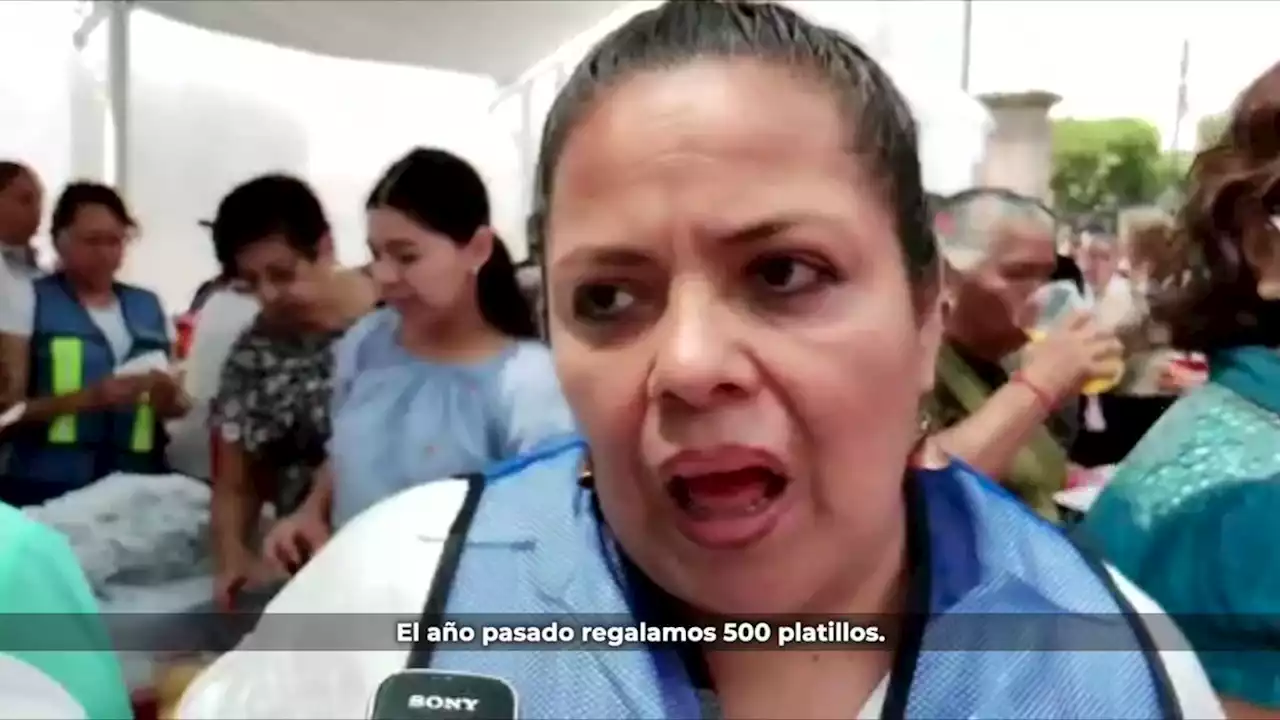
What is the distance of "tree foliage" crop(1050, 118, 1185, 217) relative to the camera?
646 mm

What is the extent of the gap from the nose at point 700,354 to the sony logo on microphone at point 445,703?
0.13 meters

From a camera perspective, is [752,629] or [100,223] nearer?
[752,629]

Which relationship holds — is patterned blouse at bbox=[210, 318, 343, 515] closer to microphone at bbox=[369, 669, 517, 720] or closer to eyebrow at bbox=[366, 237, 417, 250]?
eyebrow at bbox=[366, 237, 417, 250]

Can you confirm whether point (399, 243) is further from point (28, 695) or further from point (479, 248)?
point (28, 695)

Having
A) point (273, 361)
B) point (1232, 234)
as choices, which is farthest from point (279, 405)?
point (1232, 234)

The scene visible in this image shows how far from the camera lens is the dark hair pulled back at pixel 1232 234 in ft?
1.87

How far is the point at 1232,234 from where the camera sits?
1.92 ft

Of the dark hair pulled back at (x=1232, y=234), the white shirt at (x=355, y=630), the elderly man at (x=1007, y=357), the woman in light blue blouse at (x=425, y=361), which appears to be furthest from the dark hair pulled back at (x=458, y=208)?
the dark hair pulled back at (x=1232, y=234)

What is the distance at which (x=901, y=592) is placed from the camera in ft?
1.51

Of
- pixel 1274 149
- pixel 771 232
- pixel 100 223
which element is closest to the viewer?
pixel 771 232

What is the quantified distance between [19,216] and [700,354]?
1.51 feet

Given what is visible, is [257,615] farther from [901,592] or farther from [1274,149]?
[1274,149]

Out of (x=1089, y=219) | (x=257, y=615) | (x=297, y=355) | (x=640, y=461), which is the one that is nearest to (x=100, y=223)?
(x=297, y=355)

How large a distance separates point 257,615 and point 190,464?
0.11 meters
